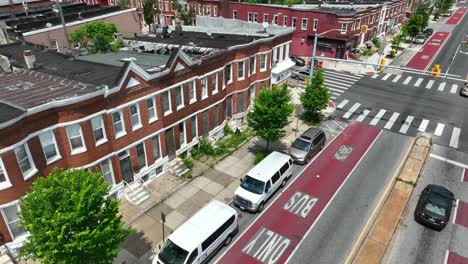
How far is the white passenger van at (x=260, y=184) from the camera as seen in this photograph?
22203mm

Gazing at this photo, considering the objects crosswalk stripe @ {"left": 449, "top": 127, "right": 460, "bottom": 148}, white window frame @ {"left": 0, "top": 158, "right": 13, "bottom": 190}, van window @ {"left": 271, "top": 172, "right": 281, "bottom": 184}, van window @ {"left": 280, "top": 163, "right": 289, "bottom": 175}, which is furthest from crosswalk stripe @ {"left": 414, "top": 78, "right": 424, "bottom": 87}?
white window frame @ {"left": 0, "top": 158, "right": 13, "bottom": 190}

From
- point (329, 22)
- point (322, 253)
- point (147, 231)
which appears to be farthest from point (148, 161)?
point (329, 22)

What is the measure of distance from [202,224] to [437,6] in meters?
153

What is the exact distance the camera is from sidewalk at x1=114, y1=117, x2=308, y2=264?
1998 cm

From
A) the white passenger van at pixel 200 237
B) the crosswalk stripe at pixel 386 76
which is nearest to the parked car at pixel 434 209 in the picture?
the white passenger van at pixel 200 237

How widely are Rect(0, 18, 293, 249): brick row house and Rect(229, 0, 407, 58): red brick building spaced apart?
90.4 feet

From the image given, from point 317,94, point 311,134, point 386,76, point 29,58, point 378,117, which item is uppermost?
point 29,58

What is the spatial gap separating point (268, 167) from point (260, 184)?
1.99 metres

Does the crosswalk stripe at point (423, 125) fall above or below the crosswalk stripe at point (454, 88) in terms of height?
below

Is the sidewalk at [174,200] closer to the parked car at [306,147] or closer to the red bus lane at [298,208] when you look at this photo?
the parked car at [306,147]

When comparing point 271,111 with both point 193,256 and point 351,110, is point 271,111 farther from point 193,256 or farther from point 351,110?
point 351,110

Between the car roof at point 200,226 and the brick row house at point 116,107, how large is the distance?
7607 mm

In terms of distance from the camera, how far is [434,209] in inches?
824

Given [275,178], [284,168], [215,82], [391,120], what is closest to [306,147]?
[284,168]
